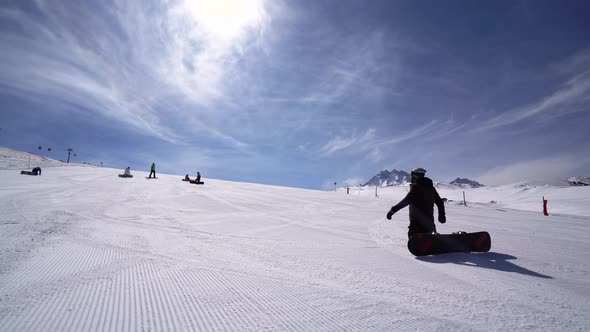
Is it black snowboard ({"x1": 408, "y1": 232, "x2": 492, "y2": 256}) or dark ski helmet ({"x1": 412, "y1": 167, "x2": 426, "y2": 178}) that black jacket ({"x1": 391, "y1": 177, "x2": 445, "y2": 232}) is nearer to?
dark ski helmet ({"x1": 412, "y1": 167, "x2": 426, "y2": 178})

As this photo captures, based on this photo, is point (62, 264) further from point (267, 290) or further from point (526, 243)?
point (526, 243)

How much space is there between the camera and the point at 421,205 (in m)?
5.77

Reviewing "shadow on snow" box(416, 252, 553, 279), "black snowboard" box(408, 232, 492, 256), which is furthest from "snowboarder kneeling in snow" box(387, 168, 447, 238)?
"shadow on snow" box(416, 252, 553, 279)

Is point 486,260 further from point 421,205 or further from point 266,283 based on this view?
point 266,283

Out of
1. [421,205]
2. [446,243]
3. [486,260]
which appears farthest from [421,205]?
[486,260]

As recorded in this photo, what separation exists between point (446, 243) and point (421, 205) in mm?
1054

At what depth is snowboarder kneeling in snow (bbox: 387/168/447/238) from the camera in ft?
18.8

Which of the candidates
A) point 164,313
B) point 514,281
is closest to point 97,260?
point 164,313

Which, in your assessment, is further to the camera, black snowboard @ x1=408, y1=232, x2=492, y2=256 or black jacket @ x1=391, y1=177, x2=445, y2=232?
black jacket @ x1=391, y1=177, x2=445, y2=232

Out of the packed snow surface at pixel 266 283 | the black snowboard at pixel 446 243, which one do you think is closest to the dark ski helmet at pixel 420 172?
the black snowboard at pixel 446 243

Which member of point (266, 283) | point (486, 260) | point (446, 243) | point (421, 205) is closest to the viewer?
point (266, 283)

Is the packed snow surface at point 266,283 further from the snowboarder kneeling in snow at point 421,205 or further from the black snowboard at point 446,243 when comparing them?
the snowboarder kneeling in snow at point 421,205

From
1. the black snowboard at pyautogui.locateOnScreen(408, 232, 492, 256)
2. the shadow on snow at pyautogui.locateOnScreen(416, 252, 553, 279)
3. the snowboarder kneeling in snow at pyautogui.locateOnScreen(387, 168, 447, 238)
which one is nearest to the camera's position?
the shadow on snow at pyautogui.locateOnScreen(416, 252, 553, 279)

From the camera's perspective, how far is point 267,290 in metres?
2.88
